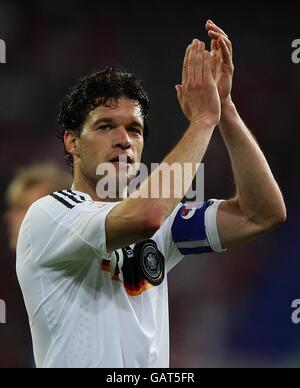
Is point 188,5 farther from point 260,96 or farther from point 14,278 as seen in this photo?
point 14,278

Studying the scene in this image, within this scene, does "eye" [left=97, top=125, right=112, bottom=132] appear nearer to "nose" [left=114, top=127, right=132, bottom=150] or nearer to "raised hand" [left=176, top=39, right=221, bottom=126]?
"nose" [left=114, top=127, right=132, bottom=150]

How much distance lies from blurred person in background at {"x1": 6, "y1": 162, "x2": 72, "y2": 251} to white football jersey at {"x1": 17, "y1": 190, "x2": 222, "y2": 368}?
2.27m

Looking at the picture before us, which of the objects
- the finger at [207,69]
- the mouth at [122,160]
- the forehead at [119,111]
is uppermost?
the finger at [207,69]

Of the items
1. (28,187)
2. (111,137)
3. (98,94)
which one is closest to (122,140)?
(111,137)

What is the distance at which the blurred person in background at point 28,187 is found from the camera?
4422mm

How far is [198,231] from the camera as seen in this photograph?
2361 millimetres

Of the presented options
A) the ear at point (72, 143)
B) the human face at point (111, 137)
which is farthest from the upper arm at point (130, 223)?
the ear at point (72, 143)

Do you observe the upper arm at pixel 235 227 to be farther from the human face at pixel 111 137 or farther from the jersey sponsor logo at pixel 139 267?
the human face at pixel 111 137

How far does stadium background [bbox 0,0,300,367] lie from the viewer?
4508mm

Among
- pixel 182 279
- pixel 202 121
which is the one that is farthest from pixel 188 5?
pixel 202 121

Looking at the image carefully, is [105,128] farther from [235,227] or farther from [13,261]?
[13,261]

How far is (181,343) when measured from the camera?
4.50 metres

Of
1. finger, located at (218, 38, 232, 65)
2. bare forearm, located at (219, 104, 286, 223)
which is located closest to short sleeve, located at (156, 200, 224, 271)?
bare forearm, located at (219, 104, 286, 223)

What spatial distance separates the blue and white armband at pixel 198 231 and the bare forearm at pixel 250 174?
129 millimetres
